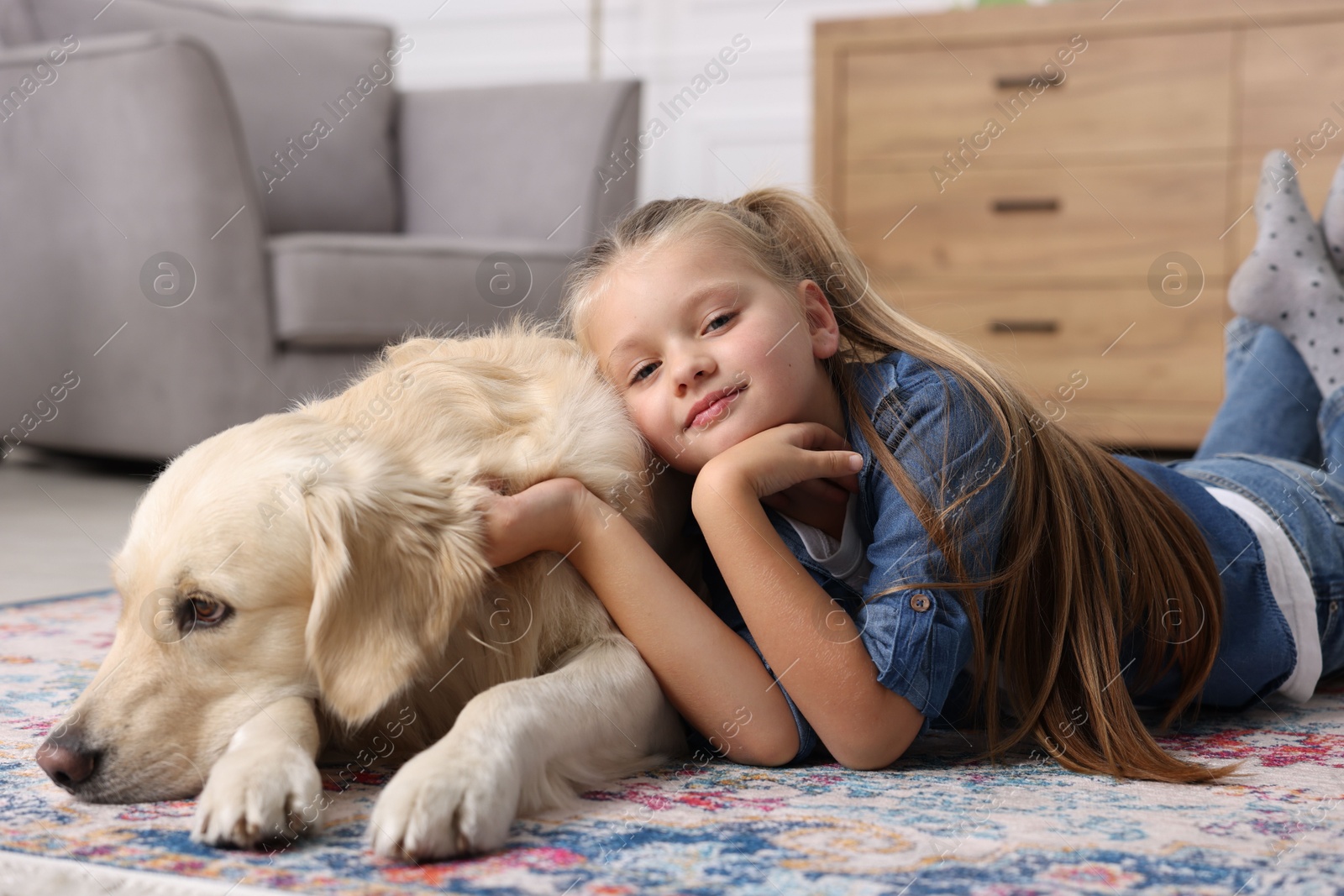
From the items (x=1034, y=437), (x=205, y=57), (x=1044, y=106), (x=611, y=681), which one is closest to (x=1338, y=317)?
(x=1034, y=437)

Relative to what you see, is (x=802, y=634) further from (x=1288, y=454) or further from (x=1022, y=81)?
(x=1022, y=81)

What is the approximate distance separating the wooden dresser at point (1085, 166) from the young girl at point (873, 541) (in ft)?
6.42

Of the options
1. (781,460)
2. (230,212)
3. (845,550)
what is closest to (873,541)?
(845,550)

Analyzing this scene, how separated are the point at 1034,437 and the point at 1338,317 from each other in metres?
1.03

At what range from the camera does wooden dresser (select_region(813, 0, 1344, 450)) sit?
331 centimetres

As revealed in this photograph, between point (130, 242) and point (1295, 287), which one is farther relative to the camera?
point (130, 242)

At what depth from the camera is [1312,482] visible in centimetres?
162

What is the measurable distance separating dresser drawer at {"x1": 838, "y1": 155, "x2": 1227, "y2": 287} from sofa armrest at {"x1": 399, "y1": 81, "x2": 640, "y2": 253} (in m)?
0.78

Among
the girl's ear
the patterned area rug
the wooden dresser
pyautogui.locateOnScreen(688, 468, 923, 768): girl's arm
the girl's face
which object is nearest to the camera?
the patterned area rug

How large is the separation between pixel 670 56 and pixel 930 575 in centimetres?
441

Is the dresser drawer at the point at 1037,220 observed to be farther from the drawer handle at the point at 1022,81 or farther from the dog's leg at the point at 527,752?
the dog's leg at the point at 527,752

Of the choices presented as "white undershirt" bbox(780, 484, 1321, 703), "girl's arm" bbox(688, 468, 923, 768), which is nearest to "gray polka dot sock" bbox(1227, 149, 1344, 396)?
"white undershirt" bbox(780, 484, 1321, 703)

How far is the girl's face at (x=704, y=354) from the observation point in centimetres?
118

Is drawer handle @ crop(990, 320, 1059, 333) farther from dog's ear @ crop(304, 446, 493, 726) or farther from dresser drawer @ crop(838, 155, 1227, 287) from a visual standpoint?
dog's ear @ crop(304, 446, 493, 726)
